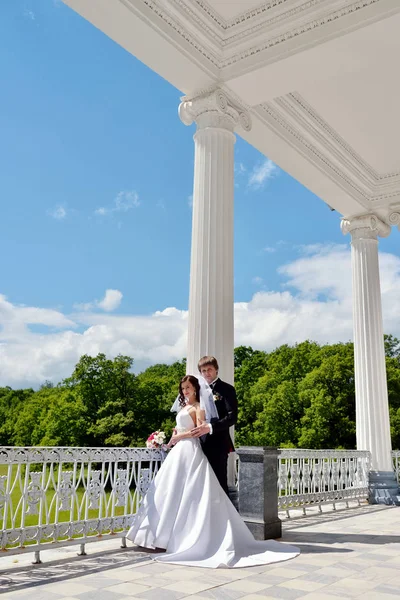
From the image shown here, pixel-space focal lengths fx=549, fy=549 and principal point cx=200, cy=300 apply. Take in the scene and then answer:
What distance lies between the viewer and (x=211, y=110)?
→ 48.1 ft

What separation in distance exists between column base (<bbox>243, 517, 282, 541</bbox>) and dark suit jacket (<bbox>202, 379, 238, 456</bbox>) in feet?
6.15

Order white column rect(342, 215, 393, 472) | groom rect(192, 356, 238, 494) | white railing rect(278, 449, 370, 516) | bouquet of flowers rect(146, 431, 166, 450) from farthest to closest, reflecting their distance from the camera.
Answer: white column rect(342, 215, 393, 472)
white railing rect(278, 449, 370, 516)
bouquet of flowers rect(146, 431, 166, 450)
groom rect(192, 356, 238, 494)

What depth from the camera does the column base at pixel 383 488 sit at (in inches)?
825

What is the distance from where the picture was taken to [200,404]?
1130 centimetres

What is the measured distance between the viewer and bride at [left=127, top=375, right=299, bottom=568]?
9.45 metres

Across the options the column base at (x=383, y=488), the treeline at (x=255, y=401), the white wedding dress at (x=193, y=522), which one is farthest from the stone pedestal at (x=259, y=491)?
the treeline at (x=255, y=401)

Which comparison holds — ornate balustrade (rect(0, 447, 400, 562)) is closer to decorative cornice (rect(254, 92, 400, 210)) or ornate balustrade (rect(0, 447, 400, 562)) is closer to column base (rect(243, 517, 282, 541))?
column base (rect(243, 517, 282, 541))

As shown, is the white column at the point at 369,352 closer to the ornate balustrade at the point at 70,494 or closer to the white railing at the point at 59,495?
the ornate balustrade at the point at 70,494

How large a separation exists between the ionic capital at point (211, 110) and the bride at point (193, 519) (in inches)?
300

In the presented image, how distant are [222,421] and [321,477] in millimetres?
9021

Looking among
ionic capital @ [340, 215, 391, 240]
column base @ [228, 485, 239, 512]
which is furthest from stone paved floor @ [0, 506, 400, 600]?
ionic capital @ [340, 215, 391, 240]

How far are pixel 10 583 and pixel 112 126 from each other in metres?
116

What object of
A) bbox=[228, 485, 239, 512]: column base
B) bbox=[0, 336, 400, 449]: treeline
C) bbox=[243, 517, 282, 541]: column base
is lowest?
bbox=[243, 517, 282, 541]: column base

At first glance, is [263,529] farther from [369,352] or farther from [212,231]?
[369,352]
